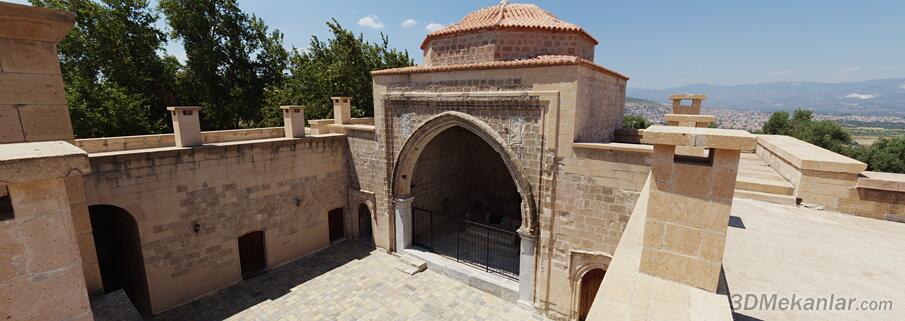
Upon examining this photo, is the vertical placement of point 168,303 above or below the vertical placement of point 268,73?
below

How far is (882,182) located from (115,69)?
2522 centimetres

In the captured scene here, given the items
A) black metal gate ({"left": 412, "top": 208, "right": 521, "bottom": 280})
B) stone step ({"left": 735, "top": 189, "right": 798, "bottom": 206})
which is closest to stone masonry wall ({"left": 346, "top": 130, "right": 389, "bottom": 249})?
black metal gate ({"left": 412, "top": 208, "right": 521, "bottom": 280})

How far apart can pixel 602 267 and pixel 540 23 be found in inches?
273

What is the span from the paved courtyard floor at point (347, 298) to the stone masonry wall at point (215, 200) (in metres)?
0.69

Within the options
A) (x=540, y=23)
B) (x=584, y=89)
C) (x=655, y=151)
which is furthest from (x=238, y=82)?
(x=655, y=151)

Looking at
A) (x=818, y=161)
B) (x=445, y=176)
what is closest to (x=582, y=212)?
(x=818, y=161)

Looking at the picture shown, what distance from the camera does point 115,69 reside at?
1633 centimetres

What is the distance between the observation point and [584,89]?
8.25m

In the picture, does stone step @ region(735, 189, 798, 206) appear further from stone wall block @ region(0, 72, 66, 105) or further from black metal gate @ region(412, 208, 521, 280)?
stone wall block @ region(0, 72, 66, 105)

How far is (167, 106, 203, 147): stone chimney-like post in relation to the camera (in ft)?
29.5

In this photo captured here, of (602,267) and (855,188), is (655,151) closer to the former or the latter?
(855,188)

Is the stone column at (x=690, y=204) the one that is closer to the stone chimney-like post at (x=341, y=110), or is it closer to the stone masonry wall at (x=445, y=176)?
the stone masonry wall at (x=445, y=176)

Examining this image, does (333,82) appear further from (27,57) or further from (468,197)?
(27,57)

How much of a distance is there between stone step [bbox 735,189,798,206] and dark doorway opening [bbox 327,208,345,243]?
11.9 m
